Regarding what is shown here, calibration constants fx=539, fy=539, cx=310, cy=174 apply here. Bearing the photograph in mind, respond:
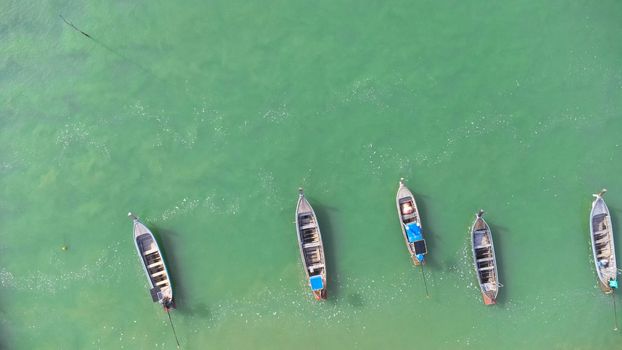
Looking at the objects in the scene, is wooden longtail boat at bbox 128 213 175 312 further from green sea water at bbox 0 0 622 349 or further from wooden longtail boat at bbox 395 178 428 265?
wooden longtail boat at bbox 395 178 428 265

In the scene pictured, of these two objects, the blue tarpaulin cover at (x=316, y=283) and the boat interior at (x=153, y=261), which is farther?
the boat interior at (x=153, y=261)

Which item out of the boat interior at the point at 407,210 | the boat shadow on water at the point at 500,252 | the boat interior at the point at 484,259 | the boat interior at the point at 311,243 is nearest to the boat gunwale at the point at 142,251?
the boat interior at the point at 311,243

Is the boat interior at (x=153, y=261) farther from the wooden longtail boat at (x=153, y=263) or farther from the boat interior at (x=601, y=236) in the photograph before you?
the boat interior at (x=601, y=236)

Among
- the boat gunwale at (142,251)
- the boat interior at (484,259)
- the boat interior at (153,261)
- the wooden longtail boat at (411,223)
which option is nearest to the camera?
the wooden longtail boat at (411,223)

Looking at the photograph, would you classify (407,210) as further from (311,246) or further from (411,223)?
(311,246)

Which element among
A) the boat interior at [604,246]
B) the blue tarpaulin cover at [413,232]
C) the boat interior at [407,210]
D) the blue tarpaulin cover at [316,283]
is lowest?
the boat interior at [604,246]

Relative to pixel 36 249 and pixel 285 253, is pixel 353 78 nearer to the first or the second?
pixel 285 253

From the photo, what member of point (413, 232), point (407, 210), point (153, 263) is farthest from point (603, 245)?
→ point (153, 263)
